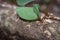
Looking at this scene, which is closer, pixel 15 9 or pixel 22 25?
pixel 22 25

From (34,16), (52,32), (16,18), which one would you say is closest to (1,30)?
(16,18)

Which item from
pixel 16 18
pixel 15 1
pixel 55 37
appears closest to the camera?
pixel 55 37

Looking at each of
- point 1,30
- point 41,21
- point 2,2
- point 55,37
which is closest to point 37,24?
point 41,21

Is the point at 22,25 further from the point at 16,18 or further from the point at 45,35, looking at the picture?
the point at 45,35

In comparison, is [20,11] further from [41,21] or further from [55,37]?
[55,37]

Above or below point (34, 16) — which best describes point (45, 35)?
below

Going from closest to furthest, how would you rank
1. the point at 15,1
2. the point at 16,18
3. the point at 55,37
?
the point at 55,37 < the point at 16,18 < the point at 15,1
